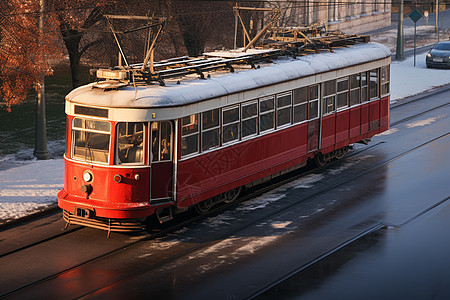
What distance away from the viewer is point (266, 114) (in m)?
17.0

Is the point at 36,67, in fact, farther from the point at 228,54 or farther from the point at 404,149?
the point at 404,149

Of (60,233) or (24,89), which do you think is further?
(24,89)

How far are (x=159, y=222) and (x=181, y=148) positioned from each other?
59.2 inches

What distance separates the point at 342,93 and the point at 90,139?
751 centimetres

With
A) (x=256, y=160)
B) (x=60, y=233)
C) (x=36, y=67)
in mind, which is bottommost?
(x=60, y=233)

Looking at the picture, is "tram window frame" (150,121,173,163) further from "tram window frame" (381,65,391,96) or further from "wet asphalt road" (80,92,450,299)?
"tram window frame" (381,65,391,96)

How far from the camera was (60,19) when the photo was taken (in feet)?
79.0

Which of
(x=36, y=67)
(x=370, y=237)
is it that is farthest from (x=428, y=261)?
(x=36, y=67)

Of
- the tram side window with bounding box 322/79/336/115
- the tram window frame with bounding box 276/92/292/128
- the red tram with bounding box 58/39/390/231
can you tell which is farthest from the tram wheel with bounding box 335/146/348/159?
the tram window frame with bounding box 276/92/292/128

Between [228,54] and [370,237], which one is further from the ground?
[228,54]

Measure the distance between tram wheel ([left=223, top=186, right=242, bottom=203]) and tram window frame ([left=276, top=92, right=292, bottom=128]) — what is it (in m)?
1.74

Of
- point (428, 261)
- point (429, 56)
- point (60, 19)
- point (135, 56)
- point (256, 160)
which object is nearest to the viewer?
point (428, 261)

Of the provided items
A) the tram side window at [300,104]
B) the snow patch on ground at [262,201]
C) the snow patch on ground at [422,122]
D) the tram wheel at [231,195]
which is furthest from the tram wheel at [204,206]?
the snow patch on ground at [422,122]

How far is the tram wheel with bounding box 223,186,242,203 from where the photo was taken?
53.8 feet
